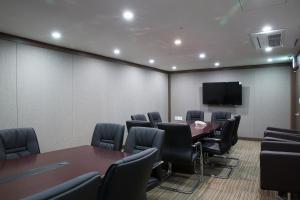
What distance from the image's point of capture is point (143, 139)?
8.61ft

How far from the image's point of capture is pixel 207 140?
4.16 m

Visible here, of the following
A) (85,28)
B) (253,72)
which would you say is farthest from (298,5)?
(253,72)

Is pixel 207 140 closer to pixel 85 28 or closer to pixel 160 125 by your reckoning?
pixel 160 125

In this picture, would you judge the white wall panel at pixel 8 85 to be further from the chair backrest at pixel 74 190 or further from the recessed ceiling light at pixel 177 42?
the chair backrest at pixel 74 190

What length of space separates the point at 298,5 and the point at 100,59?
4.30m

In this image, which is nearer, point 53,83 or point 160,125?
point 160,125

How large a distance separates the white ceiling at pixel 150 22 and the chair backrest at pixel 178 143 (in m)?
1.55

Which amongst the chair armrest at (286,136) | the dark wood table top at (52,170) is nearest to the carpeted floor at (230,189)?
the chair armrest at (286,136)

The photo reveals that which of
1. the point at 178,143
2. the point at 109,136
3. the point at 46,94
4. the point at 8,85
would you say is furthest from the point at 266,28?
the point at 8,85

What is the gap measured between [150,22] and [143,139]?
5.72 feet

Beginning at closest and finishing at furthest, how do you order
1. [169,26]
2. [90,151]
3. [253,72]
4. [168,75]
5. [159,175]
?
[159,175], [90,151], [169,26], [253,72], [168,75]

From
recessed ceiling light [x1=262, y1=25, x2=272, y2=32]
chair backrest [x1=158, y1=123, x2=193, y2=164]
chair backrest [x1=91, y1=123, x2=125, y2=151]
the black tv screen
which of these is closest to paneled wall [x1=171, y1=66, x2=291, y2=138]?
the black tv screen

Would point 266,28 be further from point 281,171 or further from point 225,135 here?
point 281,171

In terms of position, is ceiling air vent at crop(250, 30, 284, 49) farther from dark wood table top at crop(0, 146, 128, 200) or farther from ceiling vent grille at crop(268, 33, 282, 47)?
dark wood table top at crop(0, 146, 128, 200)
